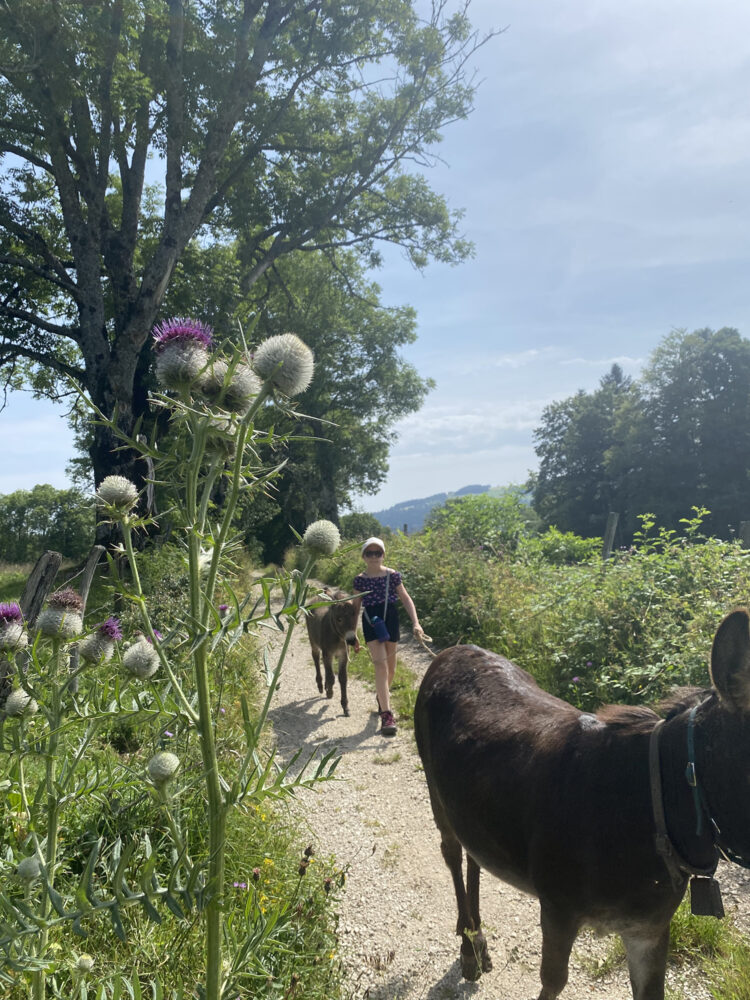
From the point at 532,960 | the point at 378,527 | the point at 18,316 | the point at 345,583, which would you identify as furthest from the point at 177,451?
the point at 378,527

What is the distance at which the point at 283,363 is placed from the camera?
5.31ft

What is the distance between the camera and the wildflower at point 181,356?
60.4 inches

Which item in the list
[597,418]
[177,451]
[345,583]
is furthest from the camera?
[597,418]

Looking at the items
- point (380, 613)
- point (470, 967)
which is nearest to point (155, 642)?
point (470, 967)

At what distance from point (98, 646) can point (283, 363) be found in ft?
4.34

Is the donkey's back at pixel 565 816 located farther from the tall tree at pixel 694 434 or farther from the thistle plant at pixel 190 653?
the tall tree at pixel 694 434

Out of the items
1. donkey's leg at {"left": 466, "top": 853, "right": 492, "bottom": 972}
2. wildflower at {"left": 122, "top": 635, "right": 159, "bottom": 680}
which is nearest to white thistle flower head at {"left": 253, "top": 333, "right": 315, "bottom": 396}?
wildflower at {"left": 122, "top": 635, "right": 159, "bottom": 680}

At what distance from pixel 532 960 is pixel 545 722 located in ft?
5.92

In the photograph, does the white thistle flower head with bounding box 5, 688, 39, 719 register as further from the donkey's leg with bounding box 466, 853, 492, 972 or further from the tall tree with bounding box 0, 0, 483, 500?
the tall tree with bounding box 0, 0, 483, 500

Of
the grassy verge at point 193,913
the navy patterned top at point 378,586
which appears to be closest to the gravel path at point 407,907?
the grassy verge at point 193,913

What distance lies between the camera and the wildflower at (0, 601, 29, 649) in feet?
6.46

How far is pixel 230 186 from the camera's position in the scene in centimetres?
1555

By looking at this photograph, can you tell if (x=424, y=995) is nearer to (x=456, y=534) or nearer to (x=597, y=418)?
(x=456, y=534)

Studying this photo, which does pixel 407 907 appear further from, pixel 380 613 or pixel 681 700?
pixel 380 613
